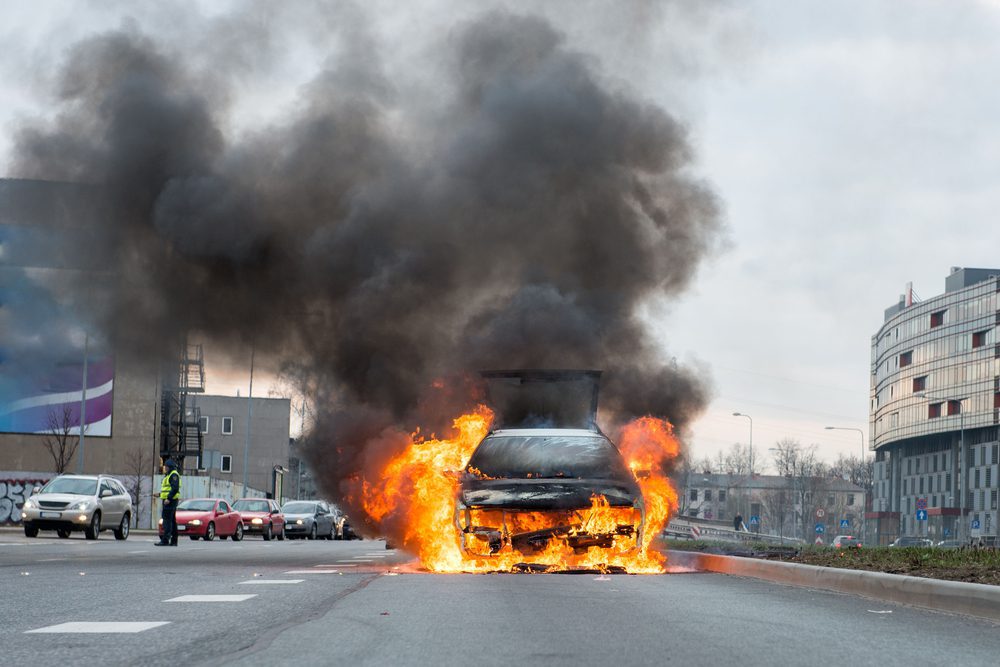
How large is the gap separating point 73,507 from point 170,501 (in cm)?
546

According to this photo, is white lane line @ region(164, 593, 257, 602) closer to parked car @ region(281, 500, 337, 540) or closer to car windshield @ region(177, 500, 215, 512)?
car windshield @ region(177, 500, 215, 512)

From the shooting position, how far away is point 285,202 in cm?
2444

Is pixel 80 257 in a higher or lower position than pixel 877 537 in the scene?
higher

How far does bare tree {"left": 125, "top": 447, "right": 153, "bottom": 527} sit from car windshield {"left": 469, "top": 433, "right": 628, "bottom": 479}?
4202 centimetres

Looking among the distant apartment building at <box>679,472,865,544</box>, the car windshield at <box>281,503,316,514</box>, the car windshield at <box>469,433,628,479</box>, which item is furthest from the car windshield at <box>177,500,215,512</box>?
the distant apartment building at <box>679,472,865,544</box>

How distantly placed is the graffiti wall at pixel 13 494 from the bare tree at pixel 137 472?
4.26 m

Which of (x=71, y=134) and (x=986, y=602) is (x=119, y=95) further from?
(x=986, y=602)

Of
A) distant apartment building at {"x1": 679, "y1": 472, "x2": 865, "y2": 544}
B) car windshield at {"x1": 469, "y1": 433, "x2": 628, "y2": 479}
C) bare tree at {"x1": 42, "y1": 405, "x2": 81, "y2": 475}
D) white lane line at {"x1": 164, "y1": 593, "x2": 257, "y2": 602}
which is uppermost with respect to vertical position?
bare tree at {"x1": 42, "y1": 405, "x2": 81, "y2": 475}

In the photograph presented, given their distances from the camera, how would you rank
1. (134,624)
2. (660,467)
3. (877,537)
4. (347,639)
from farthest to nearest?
(877,537) → (660,467) → (134,624) → (347,639)

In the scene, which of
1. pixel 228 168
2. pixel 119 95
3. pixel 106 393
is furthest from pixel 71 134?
pixel 106 393

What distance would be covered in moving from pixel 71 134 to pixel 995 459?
7950cm

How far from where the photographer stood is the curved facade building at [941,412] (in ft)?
305

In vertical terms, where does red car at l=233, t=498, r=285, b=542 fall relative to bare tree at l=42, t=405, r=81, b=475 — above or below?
below

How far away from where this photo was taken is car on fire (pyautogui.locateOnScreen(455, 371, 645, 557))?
14.6 m
